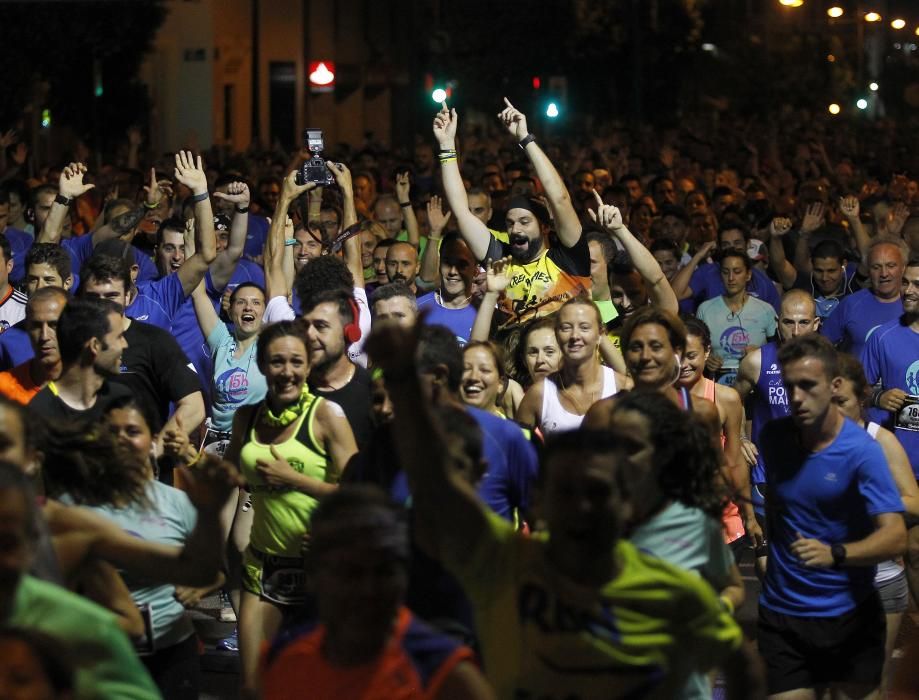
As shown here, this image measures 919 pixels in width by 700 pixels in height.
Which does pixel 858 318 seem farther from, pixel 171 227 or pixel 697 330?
pixel 171 227

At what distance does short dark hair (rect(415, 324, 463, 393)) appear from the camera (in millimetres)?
5668

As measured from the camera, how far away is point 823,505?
6.18 m

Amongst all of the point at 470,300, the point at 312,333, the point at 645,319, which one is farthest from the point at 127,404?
the point at 470,300

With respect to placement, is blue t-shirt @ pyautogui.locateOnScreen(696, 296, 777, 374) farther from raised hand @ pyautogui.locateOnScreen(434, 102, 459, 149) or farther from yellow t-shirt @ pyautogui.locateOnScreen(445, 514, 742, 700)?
yellow t-shirt @ pyautogui.locateOnScreen(445, 514, 742, 700)

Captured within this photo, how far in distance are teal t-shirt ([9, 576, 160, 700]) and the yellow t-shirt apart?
31.5 inches

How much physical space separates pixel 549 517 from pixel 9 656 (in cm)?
129

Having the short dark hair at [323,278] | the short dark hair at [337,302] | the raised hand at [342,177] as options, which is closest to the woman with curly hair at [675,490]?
the short dark hair at [337,302]

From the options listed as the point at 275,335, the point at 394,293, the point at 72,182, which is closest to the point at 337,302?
the point at 275,335

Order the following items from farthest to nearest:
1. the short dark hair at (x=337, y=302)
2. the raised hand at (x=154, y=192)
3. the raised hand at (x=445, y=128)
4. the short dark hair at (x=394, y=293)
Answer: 1. the raised hand at (x=154, y=192)
2. the raised hand at (x=445, y=128)
3. the short dark hair at (x=394, y=293)
4. the short dark hair at (x=337, y=302)

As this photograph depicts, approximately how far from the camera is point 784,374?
6.26m

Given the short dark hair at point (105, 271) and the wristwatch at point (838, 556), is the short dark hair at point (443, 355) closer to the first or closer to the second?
the wristwatch at point (838, 556)

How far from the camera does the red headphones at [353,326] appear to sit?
25.1ft

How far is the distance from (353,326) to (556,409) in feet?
4.02

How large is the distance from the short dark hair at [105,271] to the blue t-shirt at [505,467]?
309 centimetres
